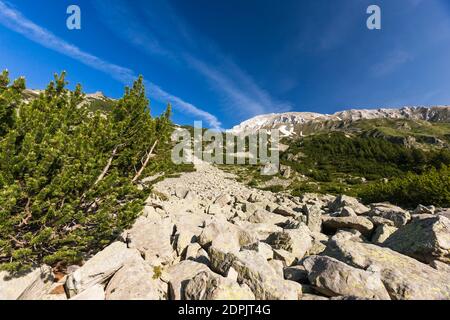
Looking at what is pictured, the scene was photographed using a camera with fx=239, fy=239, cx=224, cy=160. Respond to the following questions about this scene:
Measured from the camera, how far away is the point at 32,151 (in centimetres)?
534

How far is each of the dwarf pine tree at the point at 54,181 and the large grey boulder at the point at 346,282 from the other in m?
5.69

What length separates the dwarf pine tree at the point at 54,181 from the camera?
5285 millimetres

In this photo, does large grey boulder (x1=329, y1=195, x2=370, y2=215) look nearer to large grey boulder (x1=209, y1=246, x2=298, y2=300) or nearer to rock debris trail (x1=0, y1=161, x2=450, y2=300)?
rock debris trail (x1=0, y1=161, x2=450, y2=300)

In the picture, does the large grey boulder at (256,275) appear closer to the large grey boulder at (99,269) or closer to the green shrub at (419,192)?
the large grey boulder at (99,269)

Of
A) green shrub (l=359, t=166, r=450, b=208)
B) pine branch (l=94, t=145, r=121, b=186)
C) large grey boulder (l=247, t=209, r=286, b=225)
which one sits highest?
pine branch (l=94, t=145, r=121, b=186)

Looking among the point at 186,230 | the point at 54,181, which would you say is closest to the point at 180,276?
the point at 186,230

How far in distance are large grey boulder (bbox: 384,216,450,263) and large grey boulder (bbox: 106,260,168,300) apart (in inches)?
248

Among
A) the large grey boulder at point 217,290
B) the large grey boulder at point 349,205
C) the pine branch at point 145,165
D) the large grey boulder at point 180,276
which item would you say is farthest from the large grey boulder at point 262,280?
the large grey boulder at point 349,205

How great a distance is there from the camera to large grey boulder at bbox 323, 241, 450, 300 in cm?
427

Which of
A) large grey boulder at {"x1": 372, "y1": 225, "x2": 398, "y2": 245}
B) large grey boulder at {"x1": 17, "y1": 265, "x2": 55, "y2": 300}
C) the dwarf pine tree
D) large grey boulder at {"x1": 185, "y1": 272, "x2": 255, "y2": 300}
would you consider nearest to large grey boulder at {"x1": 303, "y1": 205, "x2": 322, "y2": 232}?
large grey boulder at {"x1": 372, "y1": 225, "x2": 398, "y2": 245}

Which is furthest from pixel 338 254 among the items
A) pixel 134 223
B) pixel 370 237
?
pixel 134 223

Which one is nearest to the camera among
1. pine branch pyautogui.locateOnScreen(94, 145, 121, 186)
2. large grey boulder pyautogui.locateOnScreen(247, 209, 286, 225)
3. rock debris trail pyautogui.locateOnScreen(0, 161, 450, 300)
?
rock debris trail pyautogui.locateOnScreen(0, 161, 450, 300)

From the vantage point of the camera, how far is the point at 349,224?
1008 centimetres
